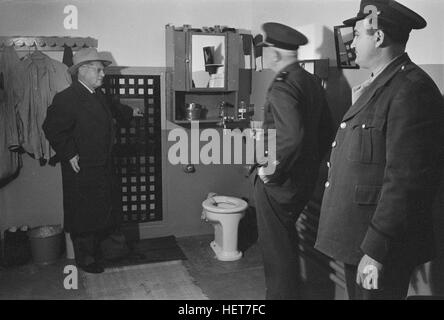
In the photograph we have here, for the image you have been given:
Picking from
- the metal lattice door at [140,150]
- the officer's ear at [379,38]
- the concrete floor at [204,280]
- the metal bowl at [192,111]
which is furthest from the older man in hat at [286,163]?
the metal lattice door at [140,150]

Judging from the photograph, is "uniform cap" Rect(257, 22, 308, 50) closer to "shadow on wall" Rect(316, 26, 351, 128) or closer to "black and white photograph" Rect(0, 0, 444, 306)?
"black and white photograph" Rect(0, 0, 444, 306)

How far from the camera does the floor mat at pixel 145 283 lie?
2428mm

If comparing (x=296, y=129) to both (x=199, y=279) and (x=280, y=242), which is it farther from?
(x=199, y=279)

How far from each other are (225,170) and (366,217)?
7.19 ft

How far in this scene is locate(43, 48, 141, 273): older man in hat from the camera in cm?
268

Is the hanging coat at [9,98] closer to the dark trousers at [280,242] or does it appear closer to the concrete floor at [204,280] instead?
the concrete floor at [204,280]

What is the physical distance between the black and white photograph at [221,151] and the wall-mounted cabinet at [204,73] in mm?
14

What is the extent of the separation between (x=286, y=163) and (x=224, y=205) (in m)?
1.18

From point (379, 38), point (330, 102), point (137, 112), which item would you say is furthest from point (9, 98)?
point (379, 38)

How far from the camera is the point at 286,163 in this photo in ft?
6.56

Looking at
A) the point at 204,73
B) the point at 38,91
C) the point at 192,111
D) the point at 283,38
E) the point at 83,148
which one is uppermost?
the point at 283,38

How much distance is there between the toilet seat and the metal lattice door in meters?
0.54

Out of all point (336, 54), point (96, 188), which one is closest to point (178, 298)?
point (96, 188)
